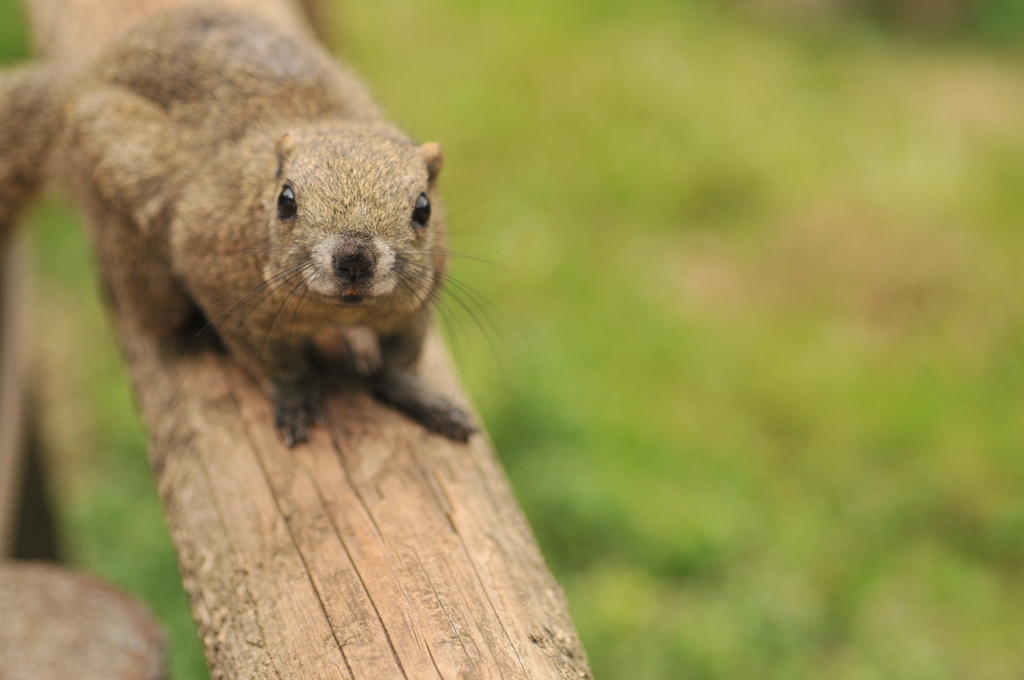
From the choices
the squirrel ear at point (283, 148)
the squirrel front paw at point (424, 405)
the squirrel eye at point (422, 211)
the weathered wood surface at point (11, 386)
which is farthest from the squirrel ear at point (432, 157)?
the weathered wood surface at point (11, 386)

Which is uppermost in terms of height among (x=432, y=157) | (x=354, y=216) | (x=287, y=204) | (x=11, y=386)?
(x=432, y=157)

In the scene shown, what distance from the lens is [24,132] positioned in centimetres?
326

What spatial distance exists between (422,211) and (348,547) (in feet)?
3.12

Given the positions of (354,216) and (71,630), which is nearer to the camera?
(71,630)

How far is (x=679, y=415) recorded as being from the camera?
4980mm

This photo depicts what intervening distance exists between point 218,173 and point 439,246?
2.48 ft

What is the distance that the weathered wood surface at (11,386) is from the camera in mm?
3693

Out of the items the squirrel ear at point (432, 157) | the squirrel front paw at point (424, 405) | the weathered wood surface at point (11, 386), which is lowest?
the weathered wood surface at point (11, 386)

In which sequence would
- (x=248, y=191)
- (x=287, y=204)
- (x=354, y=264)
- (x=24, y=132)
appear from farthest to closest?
(x=24, y=132) < (x=248, y=191) < (x=287, y=204) < (x=354, y=264)

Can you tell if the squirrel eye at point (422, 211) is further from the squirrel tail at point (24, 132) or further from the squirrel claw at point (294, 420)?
the squirrel tail at point (24, 132)

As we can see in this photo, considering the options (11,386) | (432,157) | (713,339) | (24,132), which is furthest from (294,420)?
(713,339)

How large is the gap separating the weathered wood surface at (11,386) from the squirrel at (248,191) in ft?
2.29

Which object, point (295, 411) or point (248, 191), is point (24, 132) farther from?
point (295, 411)

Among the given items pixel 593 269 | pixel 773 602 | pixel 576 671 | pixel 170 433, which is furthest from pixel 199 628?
pixel 593 269
